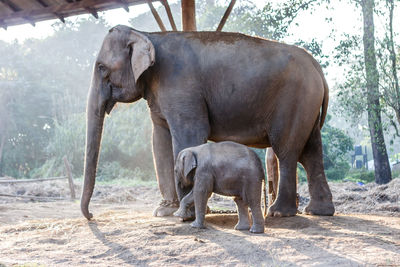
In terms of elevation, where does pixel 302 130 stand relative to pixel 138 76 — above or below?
below

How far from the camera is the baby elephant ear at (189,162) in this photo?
4.64 m

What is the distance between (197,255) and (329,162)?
16912 millimetres

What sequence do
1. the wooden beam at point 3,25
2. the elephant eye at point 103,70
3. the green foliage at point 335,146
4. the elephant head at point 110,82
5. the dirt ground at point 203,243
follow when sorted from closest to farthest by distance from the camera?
the dirt ground at point 203,243 < the elephant head at point 110,82 < the elephant eye at point 103,70 < the wooden beam at point 3,25 < the green foliage at point 335,146

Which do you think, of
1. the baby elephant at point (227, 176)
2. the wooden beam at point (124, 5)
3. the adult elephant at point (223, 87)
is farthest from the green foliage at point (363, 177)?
the baby elephant at point (227, 176)

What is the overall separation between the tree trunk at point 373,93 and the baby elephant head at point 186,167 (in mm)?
8545

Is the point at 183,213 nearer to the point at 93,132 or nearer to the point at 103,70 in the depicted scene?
the point at 93,132

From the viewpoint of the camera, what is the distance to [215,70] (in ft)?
18.8

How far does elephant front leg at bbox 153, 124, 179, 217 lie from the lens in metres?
6.16

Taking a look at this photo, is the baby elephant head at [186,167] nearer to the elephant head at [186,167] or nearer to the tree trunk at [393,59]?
the elephant head at [186,167]

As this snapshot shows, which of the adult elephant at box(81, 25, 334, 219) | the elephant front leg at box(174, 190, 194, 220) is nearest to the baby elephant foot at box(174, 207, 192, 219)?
Result: the elephant front leg at box(174, 190, 194, 220)

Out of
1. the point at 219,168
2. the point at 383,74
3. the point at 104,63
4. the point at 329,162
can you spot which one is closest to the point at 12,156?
the point at 329,162

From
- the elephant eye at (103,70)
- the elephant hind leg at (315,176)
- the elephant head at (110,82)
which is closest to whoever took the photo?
the elephant head at (110,82)

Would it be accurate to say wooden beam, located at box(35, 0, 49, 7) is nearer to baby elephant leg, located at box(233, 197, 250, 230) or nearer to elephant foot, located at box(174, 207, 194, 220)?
elephant foot, located at box(174, 207, 194, 220)

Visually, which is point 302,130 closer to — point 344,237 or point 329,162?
point 344,237
